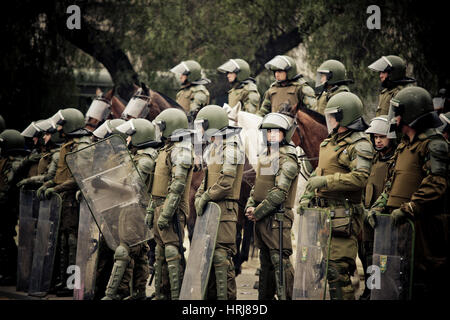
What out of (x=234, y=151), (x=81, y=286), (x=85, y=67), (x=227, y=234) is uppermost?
(x=85, y=67)

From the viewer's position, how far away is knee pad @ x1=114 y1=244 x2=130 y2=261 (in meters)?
8.47

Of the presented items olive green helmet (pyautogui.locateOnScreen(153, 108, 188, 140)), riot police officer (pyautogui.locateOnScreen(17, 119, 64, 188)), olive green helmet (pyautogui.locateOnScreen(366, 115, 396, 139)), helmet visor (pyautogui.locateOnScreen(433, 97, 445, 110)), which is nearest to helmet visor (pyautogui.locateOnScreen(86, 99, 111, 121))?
riot police officer (pyautogui.locateOnScreen(17, 119, 64, 188))

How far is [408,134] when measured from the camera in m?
6.82

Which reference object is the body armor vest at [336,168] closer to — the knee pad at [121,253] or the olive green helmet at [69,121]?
the knee pad at [121,253]

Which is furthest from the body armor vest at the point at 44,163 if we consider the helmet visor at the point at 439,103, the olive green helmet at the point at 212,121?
the helmet visor at the point at 439,103

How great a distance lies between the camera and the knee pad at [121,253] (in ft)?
27.8

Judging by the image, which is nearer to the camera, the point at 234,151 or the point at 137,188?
the point at 234,151

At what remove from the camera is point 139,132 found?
30.1ft

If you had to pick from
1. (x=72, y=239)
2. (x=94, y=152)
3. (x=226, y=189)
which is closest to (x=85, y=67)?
(x=72, y=239)

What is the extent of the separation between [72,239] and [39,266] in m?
0.59

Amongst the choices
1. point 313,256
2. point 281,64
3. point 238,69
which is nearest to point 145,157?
point 313,256

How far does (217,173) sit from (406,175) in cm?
221
